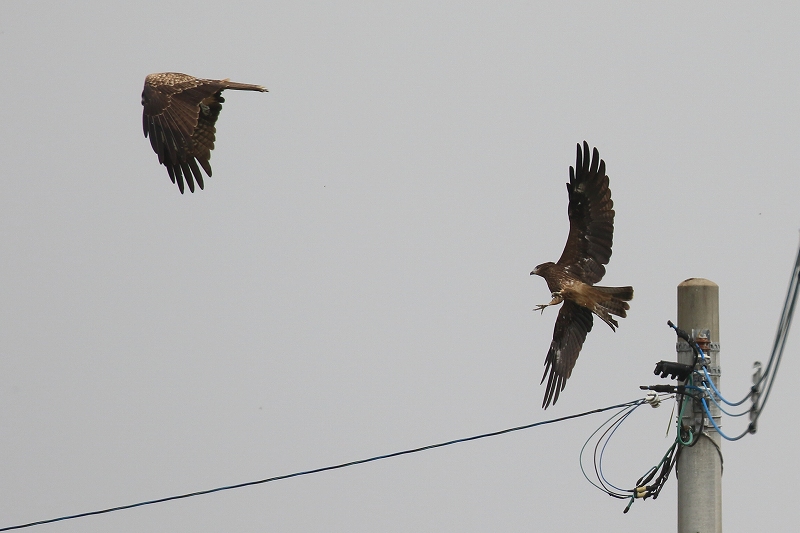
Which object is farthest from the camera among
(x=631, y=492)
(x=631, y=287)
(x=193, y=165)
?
(x=631, y=287)

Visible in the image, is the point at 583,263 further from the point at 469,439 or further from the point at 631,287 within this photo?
the point at 469,439

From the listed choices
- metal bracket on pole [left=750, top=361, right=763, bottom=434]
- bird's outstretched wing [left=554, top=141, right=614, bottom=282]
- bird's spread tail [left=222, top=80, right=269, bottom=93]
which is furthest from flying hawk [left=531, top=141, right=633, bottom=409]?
metal bracket on pole [left=750, top=361, right=763, bottom=434]

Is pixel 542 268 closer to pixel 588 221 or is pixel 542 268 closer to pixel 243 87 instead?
pixel 588 221

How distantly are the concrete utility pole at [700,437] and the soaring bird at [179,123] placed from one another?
410cm

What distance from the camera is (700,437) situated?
240 inches

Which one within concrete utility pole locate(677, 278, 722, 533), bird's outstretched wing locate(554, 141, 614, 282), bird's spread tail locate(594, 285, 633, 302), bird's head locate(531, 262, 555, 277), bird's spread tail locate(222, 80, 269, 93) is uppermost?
bird's spread tail locate(222, 80, 269, 93)

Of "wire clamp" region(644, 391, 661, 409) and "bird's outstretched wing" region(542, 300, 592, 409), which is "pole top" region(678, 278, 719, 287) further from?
"bird's outstretched wing" region(542, 300, 592, 409)

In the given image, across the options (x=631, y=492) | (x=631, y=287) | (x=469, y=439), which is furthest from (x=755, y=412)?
(x=631, y=287)

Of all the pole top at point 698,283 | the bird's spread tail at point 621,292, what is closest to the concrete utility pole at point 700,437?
the pole top at point 698,283

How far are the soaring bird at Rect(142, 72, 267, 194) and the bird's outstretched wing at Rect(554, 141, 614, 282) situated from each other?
10.6ft

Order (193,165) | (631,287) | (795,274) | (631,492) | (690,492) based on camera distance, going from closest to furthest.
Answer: (795,274), (690,492), (631,492), (193,165), (631,287)

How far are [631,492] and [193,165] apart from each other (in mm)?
4214

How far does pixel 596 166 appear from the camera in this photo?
33.6 ft

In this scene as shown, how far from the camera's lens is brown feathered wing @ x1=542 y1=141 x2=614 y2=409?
403 inches
